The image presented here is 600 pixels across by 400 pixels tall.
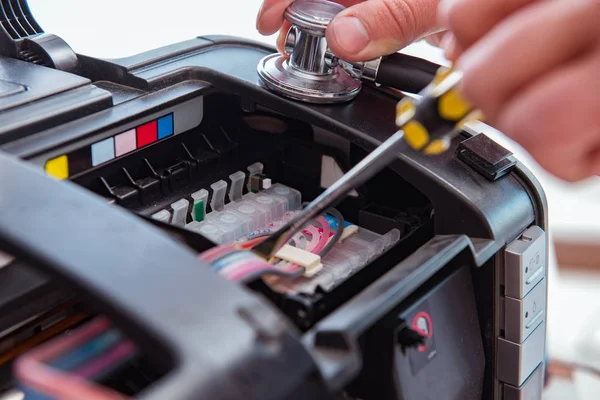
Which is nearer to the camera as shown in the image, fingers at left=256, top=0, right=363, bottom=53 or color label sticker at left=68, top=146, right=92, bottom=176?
color label sticker at left=68, top=146, right=92, bottom=176

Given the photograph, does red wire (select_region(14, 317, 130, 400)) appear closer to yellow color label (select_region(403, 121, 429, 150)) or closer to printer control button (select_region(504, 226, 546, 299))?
yellow color label (select_region(403, 121, 429, 150))

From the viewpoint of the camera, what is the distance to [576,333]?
1516 millimetres

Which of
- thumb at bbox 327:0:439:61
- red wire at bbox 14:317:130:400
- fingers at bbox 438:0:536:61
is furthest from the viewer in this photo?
thumb at bbox 327:0:439:61

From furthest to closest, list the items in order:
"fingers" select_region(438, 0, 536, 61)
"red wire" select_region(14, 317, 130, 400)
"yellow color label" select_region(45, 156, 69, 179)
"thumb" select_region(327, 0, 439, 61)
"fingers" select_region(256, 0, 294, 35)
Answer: "fingers" select_region(256, 0, 294, 35)
"thumb" select_region(327, 0, 439, 61)
"yellow color label" select_region(45, 156, 69, 179)
"fingers" select_region(438, 0, 536, 61)
"red wire" select_region(14, 317, 130, 400)

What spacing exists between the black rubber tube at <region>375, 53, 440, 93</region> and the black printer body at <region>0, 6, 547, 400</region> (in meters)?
0.02

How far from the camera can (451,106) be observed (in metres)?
0.50

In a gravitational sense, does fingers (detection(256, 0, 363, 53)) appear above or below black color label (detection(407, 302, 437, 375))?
above

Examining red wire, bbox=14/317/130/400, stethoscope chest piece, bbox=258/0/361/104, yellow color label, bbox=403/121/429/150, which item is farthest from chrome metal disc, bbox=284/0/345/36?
red wire, bbox=14/317/130/400

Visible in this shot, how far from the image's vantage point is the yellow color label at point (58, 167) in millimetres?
617

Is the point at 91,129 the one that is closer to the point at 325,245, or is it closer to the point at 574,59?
the point at 325,245

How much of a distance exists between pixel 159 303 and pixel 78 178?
282 mm

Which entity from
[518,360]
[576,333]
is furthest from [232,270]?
[576,333]

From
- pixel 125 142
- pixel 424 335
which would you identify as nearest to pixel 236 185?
pixel 125 142

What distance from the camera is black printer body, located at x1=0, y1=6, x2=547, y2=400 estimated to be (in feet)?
1.32
